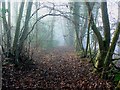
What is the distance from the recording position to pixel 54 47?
3.46 meters

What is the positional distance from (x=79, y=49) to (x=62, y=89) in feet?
3.07

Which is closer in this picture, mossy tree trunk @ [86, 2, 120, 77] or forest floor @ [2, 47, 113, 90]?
forest floor @ [2, 47, 113, 90]

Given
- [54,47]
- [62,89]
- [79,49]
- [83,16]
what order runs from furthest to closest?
1. [79,49]
2. [83,16]
3. [54,47]
4. [62,89]

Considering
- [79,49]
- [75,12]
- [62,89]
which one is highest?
[75,12]

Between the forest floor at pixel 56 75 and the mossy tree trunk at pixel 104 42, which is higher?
the mossy tree trunk at pixel 104 42

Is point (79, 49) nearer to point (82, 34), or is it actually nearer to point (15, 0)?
point (82, 34)

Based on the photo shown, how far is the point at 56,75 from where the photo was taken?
11.7 ft

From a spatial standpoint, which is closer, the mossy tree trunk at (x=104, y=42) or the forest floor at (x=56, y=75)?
the forest floor at (x=56, y=75)

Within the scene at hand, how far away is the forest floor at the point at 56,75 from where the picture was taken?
3258 mm

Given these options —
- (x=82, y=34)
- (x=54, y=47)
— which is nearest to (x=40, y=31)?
(x=54, y=47)

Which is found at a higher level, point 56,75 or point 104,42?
point 104,42

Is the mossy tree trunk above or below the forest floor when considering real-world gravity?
above

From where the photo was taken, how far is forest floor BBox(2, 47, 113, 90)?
3.26m

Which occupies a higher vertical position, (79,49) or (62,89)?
(79,49)
